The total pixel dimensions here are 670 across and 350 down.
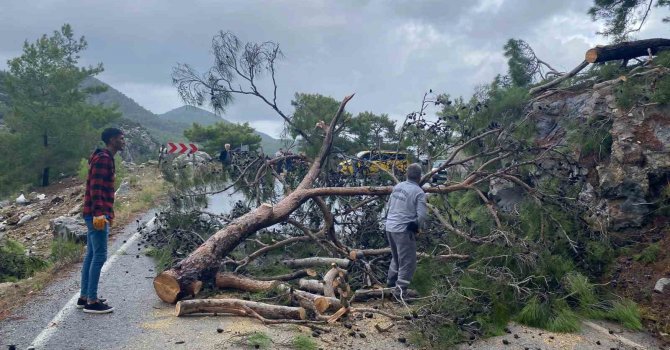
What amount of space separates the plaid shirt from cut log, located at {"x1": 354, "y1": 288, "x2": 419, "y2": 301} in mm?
2838

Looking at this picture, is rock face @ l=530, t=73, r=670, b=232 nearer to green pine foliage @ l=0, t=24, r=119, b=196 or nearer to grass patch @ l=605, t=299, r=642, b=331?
grass patch @ l=605, t=299, r=642, b=331

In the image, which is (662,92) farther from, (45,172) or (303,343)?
(45,172)

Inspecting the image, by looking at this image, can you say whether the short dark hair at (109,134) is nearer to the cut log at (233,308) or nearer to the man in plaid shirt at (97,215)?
the man in plaid shirt at (97,215)

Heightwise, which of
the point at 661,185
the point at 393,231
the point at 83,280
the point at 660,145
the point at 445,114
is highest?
Answer: the point at 445,114

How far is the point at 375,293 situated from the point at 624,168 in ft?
14.0

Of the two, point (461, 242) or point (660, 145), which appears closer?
point (461, 242)

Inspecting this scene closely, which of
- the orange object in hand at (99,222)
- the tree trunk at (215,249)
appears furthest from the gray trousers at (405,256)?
the orange object in hand at (99,222)

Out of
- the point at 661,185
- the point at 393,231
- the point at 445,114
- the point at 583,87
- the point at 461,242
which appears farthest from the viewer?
the point at 583,87

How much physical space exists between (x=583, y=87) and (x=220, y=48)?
6471mm

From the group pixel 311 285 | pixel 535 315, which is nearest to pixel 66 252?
pixel 311 285

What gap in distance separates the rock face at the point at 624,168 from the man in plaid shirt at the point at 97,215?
5.79 m

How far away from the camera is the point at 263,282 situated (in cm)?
638

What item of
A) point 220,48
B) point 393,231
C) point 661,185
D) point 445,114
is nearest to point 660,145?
point 661,185

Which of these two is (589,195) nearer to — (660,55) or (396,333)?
(660,55)
